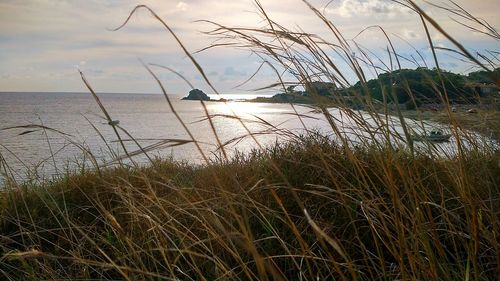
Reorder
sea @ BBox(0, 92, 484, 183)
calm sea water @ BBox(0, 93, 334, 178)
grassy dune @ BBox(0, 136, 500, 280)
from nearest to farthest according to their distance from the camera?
grassy dune @ BBox(0, 136, 500, 280)
sea @ BBox(0, 92, 484, 183)
calm sea water @ BBox(0, 93, 334, 178)

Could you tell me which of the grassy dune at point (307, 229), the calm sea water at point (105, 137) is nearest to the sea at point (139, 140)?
the calm sea water at point (105, 137)

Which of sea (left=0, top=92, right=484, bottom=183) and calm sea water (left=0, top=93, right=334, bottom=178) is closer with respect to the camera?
sea (left=0, top=92, right=484, bottom=183)

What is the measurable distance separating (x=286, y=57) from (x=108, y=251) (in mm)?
1822

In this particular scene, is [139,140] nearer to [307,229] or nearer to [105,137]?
[307,229]

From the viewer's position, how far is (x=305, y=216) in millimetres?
886

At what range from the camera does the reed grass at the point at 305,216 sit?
122 cm

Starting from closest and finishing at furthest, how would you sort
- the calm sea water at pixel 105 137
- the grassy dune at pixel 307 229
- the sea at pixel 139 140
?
the grassy dune at pixel 307 229, the sea at pixel 139 140, the calm sea water at pixel 105 137

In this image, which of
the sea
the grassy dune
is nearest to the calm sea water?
the sea

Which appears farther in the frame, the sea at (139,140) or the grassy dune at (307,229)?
the sea at (139,140)

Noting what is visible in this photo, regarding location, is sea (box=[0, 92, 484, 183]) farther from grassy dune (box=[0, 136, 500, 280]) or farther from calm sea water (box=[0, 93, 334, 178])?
grassy dune (box=[0, 136, 500, 280])

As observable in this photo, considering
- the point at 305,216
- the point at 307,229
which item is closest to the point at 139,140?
the point at 305,216

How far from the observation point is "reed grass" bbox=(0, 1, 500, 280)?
122 cm

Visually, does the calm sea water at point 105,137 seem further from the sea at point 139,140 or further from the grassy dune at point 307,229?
the grassy dune at point 307,229

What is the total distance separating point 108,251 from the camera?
9.43 feet
